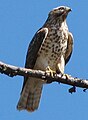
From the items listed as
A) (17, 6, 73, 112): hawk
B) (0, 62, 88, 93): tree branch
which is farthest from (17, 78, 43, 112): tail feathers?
(0, 62, 88, 93): tree branch

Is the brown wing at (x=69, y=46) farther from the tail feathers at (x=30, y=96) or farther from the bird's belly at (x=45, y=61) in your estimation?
the tail feathers at (x=30, y=96)

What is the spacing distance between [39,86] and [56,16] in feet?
5.26

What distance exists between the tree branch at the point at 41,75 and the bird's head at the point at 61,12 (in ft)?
9.82

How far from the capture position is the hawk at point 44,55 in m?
9.53

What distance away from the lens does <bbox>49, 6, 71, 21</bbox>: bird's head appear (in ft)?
33.3

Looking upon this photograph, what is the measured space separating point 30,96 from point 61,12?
1.97 metres

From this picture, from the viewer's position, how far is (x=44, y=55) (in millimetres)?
9555

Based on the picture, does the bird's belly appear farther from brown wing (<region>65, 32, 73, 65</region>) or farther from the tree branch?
the tree branch

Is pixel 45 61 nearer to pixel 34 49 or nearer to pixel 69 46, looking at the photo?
pixel 34 49

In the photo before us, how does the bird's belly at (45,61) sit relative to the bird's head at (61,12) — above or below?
below

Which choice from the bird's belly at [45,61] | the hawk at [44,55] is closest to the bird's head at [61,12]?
the hawk at [44,55]

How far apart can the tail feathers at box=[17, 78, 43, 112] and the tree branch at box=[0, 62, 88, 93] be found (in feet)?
7.31

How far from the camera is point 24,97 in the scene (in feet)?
31.7

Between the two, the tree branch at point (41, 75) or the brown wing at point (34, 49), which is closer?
the tree branch at point (41, 75)
